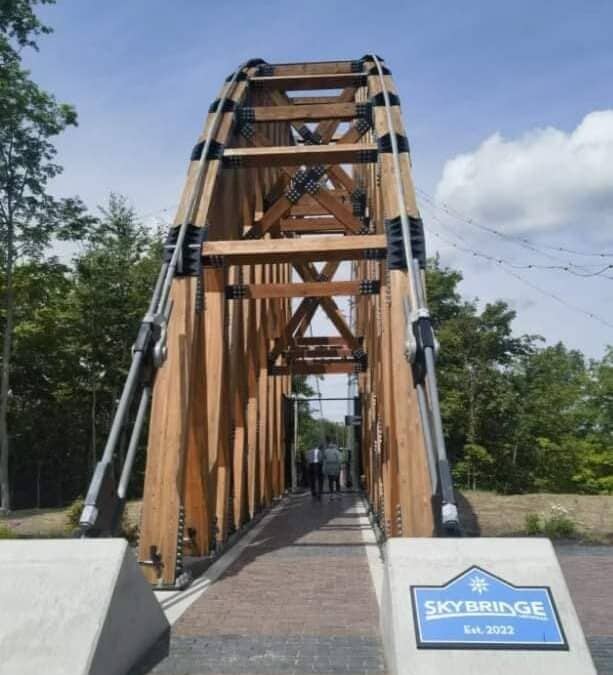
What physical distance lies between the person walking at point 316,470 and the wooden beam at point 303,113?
8.09 metres

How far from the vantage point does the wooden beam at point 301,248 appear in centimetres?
893

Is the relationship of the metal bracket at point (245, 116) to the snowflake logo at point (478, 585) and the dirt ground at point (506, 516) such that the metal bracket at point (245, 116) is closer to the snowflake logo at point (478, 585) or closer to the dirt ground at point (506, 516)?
the dirt ground at point (506, 516)

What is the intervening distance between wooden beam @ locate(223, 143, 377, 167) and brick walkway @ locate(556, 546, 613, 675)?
223 inches

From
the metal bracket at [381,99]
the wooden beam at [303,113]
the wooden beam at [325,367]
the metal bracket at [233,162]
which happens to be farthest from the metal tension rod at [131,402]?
the wooden beam at [325,367]

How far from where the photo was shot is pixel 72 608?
4.35 metres

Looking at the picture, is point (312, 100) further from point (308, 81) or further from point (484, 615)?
point (484, 615)

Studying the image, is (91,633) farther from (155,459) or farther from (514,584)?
(155,459)

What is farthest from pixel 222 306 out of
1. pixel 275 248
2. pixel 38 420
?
pixel 38 420

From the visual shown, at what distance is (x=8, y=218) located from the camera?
70.0 feet

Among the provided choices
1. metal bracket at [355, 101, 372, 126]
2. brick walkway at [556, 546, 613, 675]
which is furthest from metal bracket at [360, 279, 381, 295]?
brick walkway at [556, 546, 613, 675]

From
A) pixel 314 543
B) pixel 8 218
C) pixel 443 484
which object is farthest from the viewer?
pixel 8 218

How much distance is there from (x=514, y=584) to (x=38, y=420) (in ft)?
91.2

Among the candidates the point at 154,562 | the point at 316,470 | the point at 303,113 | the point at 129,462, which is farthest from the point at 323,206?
the point at 316,470

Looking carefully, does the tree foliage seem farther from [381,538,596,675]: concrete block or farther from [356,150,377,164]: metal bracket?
[381,538,596,675]: concrete block
